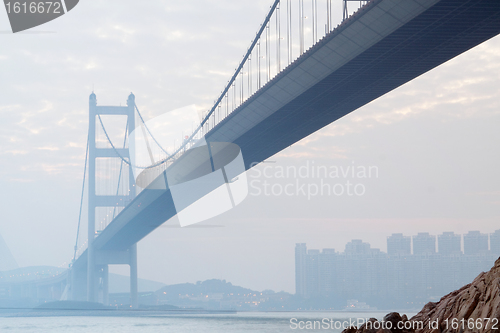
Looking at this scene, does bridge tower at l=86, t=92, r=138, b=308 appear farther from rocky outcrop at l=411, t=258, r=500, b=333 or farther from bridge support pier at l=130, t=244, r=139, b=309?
rocky outcrop at l=411, t=258, r=500, b=333

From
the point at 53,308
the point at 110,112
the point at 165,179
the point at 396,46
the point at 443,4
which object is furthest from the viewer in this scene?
the point at 53,308

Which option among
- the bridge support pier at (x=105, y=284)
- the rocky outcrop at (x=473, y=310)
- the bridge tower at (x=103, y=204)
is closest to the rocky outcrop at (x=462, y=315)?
the rocky outcrop at (x=473, y=310)

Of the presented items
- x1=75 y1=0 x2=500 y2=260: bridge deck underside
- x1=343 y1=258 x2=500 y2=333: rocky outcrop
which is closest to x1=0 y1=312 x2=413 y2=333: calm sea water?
x1=75 y1=0 x2=500 y2=260: bridge deck underside

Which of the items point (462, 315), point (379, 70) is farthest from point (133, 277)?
point (462, 315)

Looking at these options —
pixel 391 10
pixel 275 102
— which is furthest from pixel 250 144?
pixel 391 10

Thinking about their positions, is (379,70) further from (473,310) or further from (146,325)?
(146,325)

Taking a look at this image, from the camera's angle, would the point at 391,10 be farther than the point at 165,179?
No

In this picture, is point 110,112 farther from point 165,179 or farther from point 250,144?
point 250,144

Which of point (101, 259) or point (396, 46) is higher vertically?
point (396, 46)
